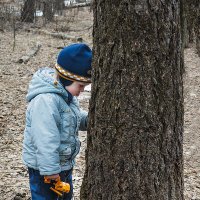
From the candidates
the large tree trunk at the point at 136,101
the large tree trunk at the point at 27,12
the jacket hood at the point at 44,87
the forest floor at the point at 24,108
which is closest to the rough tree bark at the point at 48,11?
the large tree trunk at the point at 27,12

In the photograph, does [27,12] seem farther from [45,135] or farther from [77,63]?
[45,135]

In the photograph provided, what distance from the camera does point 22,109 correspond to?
7.01 meters

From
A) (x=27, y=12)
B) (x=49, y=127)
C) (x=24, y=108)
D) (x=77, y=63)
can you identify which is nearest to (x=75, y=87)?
(x=77, y=63)

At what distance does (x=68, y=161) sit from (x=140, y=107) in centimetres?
87

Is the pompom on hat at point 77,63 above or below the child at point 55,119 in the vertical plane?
above

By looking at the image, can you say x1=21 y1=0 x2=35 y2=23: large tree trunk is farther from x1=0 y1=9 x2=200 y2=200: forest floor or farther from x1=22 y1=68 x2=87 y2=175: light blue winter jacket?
x1=22 y1=68 x2=87 y2=175: light blue winter jacket

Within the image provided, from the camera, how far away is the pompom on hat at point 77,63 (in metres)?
2.75

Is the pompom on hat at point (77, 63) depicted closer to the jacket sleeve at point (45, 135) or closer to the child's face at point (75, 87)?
the child's face at point (75, 87)

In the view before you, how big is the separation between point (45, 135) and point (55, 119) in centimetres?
13

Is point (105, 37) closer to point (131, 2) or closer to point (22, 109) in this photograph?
point (131, 2)

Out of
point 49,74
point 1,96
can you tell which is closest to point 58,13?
point 1,96

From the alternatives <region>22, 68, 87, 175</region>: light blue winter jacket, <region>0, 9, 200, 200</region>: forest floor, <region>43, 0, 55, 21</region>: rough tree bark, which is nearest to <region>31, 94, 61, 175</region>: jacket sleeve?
<region>22, 68, 87, 175</region>: light blue winter jacket

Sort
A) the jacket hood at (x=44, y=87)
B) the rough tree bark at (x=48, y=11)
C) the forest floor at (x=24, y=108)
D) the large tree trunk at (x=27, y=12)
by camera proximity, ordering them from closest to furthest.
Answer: the jacket hood at (x=44, y=87)
the forest floor at (x=24, y=108)
the large tree trunk at (x=27, y=12)
the rough tree bark at (x=48, y=11)

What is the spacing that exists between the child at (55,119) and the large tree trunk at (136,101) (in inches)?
12.9
